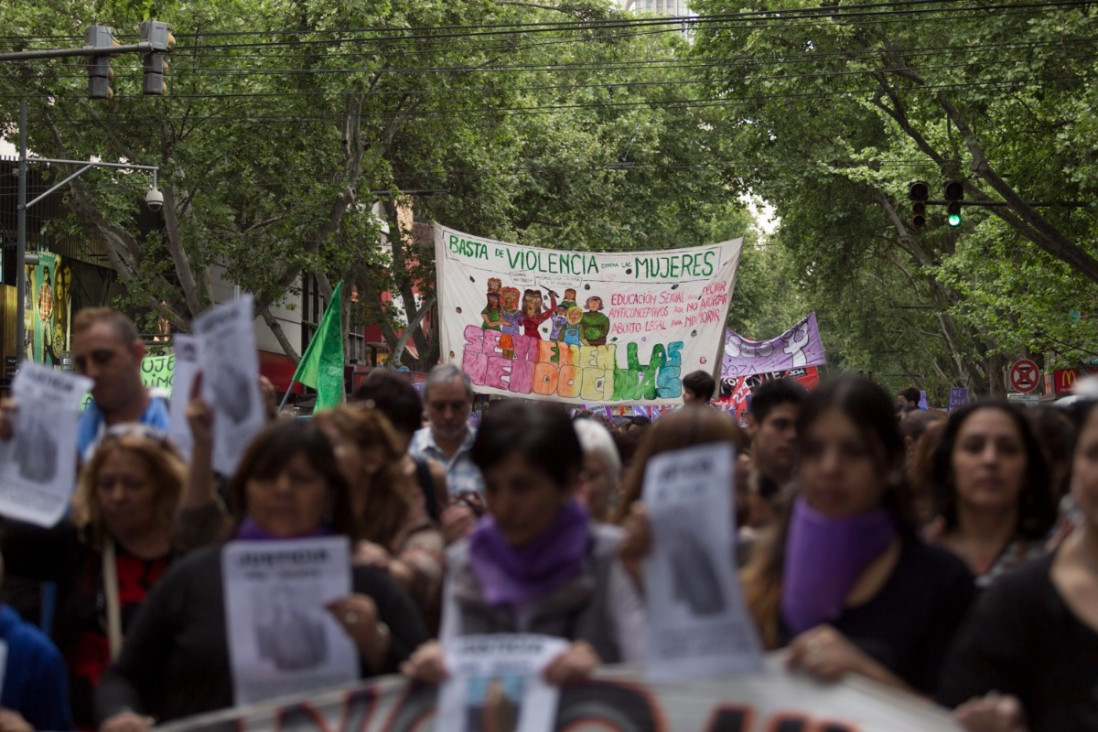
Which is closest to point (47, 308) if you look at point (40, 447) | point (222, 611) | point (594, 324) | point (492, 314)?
point (492, 314)

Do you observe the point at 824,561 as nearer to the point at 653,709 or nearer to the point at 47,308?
the point at 653,709

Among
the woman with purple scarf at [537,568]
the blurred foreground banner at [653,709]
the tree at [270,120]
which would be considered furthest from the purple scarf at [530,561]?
the tree at [270,120]

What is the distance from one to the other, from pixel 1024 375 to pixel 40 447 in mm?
25106

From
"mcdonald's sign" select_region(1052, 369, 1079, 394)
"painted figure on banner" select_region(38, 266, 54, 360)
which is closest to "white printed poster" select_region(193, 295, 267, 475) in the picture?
"painted figure on banner" select_region(38, 266, 54, 360)

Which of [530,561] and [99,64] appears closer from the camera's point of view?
[530,561]

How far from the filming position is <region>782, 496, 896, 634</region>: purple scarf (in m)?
3.11

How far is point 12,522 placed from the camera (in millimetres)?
4305

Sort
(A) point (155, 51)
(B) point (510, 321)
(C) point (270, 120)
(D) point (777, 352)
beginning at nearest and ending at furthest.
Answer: (B) point (510, 321) < (A) point (155, 51) < (D) point (777, 352) < (C) point (270, 120)

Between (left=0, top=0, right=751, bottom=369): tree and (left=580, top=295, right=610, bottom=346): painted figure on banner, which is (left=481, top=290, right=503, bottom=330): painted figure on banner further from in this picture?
(left=0, top=0, right=751, bottom=369): tree

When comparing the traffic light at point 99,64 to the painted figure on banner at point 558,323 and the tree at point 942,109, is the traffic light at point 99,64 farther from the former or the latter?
the tree at point 942,109

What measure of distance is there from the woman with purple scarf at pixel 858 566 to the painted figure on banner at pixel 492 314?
448 inches

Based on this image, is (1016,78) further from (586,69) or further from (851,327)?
(851,327)

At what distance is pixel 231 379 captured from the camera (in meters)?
3.83

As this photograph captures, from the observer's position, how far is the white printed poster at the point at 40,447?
419cm
